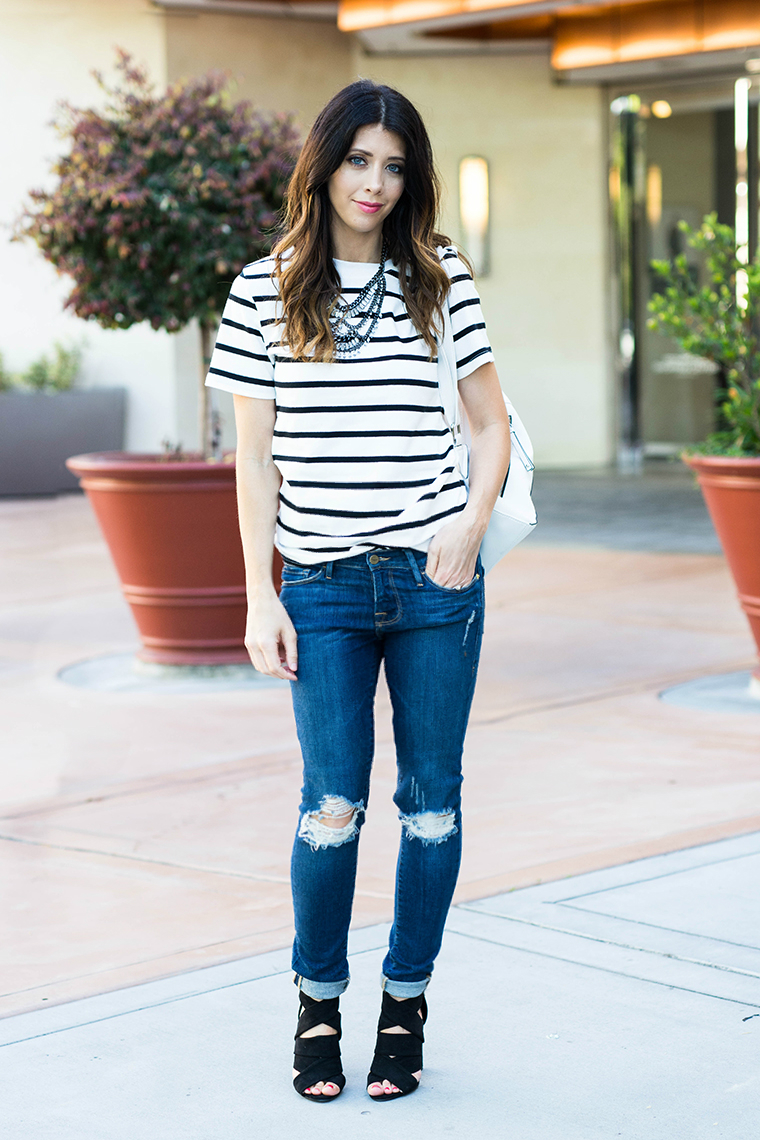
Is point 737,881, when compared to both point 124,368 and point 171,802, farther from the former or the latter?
point 124,368

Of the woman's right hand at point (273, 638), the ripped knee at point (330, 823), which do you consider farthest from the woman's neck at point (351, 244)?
the ripped knee at point (330, 823)

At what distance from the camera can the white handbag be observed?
9.32 feet

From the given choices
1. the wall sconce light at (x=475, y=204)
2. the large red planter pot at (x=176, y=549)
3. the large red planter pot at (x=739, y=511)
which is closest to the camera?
Result: the large red planter pot at (x=739, y=511)

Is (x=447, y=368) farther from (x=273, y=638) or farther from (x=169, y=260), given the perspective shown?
(x=169, y=260)

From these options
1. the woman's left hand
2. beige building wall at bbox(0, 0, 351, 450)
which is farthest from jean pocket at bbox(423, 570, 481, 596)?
beige building wall at bbox(0, 0, 351, 450)

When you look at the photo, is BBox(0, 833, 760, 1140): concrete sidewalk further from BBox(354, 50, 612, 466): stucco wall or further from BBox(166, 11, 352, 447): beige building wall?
BBox(354, 50, 612, 466): stucco wall

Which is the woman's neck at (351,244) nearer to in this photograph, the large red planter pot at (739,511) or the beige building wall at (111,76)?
the large red planter pot at (739,511)

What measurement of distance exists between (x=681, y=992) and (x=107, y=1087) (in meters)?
1.17

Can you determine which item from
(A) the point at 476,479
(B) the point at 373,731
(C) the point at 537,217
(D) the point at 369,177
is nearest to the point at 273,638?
(B) the point at 373,731

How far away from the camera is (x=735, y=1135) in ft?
8.62

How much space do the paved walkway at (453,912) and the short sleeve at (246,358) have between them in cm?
124

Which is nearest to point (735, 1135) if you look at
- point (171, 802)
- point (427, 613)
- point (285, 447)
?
point (427, 613)

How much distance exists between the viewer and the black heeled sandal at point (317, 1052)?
9.27 feet

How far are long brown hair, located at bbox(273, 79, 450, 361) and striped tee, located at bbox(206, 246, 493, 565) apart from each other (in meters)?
0.03
